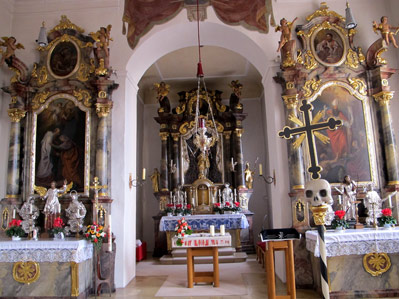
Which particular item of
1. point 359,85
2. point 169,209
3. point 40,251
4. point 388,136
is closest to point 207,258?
point 169,209

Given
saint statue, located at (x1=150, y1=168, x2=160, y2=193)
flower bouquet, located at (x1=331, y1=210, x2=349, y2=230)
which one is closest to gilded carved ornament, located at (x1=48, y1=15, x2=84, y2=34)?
saint statue, located at (x1=150, y1=168, x2=160, y2=193)

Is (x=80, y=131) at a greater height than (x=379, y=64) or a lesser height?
lesser

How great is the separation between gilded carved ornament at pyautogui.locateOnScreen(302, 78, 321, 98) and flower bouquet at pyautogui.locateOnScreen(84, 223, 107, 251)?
4.96 metres

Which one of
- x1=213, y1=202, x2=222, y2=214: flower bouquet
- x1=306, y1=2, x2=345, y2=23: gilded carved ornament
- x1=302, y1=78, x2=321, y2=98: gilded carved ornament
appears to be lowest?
x1=213, y1=202, x2=222, y2=214: flower bouquet

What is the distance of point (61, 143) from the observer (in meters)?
7.83

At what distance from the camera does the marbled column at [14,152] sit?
24.8 feet

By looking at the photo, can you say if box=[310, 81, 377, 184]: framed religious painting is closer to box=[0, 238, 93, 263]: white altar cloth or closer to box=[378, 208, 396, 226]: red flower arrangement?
box=[378, 208, 396, 226]: red flower arrangement

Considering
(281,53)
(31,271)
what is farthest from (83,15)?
(31,271)

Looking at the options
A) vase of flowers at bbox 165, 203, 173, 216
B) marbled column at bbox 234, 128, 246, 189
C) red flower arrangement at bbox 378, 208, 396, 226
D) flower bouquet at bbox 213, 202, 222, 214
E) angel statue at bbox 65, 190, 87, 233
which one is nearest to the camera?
red flower arrangement at bbox 378, 208, 396, 226

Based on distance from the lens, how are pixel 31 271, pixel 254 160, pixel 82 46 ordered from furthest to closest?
pixel 254 160, pixel 82 46, pixel 31 271

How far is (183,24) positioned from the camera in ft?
26.6

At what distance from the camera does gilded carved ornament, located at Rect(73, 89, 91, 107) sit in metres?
7.88

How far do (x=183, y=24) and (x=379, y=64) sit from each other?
4.27 metres

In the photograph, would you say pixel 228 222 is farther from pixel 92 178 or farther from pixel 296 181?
pixel 92 178
